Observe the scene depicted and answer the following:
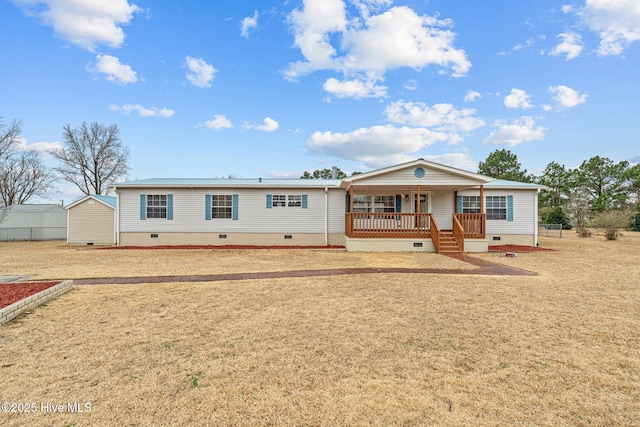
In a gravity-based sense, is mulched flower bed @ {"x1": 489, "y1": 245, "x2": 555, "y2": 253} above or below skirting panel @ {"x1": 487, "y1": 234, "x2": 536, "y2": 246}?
below

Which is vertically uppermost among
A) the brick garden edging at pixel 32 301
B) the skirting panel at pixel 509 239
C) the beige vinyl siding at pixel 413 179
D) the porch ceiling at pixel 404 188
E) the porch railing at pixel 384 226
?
the beige vinyl siding at pixel 413 179

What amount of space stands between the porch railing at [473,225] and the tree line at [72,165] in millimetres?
36127

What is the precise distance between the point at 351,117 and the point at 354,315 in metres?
18.9

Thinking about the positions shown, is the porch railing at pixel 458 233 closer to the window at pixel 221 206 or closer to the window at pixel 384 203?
the window at pixel 384 203

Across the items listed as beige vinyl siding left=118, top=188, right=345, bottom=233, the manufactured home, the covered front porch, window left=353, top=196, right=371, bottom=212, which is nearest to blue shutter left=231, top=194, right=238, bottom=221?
the manufactured home

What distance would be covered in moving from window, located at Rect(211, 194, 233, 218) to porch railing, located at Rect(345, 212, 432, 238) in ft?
20.5

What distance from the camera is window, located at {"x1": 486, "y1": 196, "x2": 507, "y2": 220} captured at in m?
15.8

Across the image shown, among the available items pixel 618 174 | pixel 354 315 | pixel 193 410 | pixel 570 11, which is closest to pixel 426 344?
pixel 354 315

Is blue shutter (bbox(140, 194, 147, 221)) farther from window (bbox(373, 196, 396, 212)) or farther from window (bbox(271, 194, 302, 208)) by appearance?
window (bbox(373, 196, 396, 212))

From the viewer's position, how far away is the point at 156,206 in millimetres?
15914

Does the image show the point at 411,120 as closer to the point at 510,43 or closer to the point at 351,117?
the point at 351,117

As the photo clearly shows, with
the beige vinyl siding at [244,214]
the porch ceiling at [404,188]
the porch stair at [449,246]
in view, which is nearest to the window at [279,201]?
the beige vinyl siding at [244,214]

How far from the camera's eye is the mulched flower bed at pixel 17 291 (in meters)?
5.25

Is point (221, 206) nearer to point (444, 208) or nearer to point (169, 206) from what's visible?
point (169, 206)
